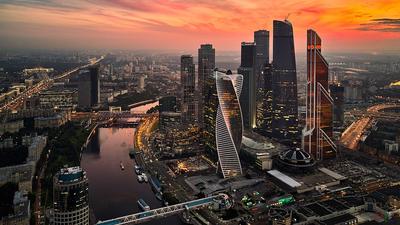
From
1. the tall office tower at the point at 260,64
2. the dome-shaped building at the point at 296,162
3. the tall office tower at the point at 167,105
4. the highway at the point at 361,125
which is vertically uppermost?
the tall office tower at the point at 260,64

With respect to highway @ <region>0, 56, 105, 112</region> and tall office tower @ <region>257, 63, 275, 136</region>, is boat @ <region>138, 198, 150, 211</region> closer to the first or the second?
tall office tower @ <region>257, 63, 275, 136</region>

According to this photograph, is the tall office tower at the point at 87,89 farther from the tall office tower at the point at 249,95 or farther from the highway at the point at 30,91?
the tall office tower at the point at 249,95

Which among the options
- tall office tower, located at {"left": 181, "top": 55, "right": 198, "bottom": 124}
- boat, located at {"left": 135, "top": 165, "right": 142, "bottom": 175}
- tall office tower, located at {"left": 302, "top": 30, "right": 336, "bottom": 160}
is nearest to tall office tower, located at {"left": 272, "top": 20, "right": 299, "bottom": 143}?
tall office tower, located at {"left": 302, "top": 30, "right": 336, "bottom": 160}

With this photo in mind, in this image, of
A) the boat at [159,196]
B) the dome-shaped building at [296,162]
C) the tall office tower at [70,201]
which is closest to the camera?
the tall office tower at [70,201]

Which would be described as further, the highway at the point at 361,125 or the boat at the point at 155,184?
the highway at the point at 361,125

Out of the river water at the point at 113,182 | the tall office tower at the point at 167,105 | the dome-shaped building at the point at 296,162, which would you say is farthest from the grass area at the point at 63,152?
the dome-shaped building at the point at 296,162

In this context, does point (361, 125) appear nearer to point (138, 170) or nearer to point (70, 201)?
point (138, 170)

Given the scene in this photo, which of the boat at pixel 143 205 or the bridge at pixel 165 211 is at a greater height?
the bridge at pixel 165 211

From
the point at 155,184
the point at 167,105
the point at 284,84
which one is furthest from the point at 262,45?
the point at 155,184

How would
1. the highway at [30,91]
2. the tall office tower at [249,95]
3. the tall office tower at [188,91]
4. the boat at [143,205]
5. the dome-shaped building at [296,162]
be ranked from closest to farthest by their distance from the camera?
the boat at [143,205] < the dome-shaped building at [296,162] < the tall office tower at [249,95] < the tall office tower at [188,91] < the highway at [30,91]
